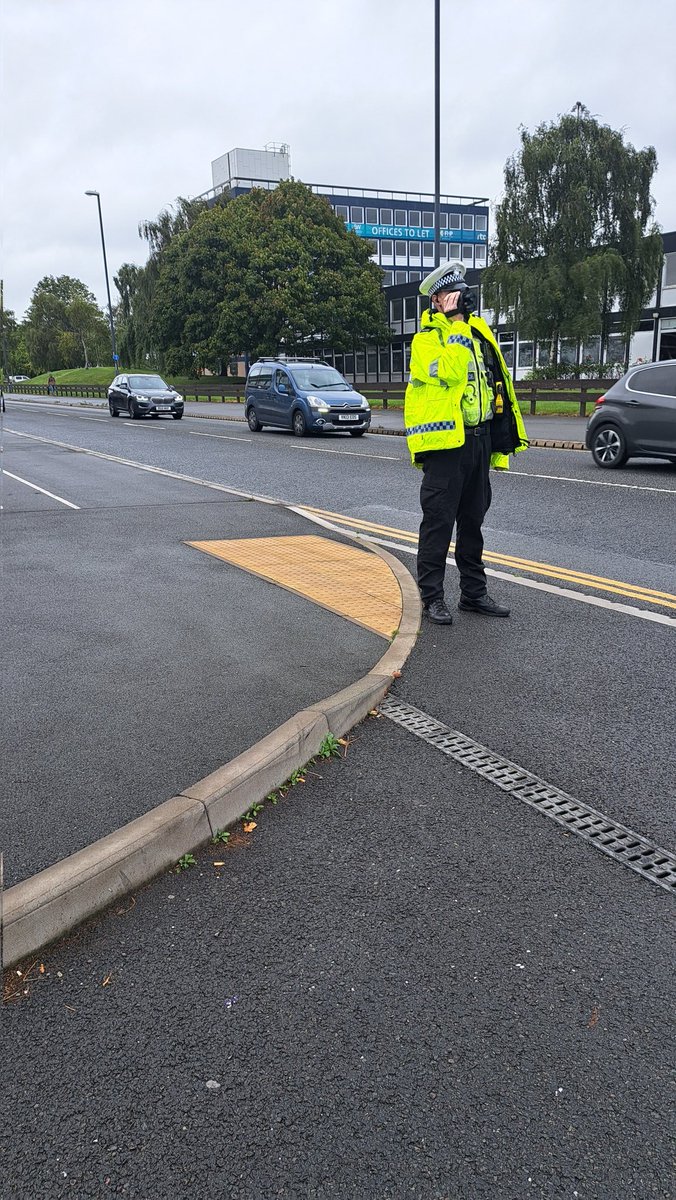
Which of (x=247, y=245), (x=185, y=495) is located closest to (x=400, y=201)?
(x=247, y=245)

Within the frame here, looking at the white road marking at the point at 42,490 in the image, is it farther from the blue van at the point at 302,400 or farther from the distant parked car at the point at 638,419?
the blue van at the point at 302,400

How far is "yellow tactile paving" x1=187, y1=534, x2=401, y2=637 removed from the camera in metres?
5.95

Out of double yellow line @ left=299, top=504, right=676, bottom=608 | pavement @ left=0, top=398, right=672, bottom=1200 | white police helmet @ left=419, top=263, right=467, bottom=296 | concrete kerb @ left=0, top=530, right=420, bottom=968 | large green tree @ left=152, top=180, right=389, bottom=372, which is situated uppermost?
large green tree @ left=152, top=180, right=389, bottom=372

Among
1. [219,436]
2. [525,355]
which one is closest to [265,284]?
[525,355]

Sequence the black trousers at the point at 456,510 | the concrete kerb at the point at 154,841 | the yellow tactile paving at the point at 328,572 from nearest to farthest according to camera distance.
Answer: the concrete kerb at the point at 154,841, the black trousers at the point at 456,510, the yellow tactile paving at the point at 328,572

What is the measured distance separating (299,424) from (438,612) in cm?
1782

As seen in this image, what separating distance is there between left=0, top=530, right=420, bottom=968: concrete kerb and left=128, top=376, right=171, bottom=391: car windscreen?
32096mm

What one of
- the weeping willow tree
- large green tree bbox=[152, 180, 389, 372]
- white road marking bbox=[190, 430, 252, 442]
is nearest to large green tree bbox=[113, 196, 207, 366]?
large green tree bbox=[152, 180, 389, 372]

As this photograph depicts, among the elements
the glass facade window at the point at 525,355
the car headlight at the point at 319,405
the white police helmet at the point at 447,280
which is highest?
the white police helmet at the point at 447,280

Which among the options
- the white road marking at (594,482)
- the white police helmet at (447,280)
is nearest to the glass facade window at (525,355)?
the white road marking at (594,482)

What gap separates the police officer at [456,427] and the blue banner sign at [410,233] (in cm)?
8773

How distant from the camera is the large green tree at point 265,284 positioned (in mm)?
49875

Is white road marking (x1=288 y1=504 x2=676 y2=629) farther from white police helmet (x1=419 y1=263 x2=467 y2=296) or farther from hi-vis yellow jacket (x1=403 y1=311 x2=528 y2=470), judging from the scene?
white police helmet (x1=419 y1=263 x2=467 y2=296)

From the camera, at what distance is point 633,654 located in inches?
199
